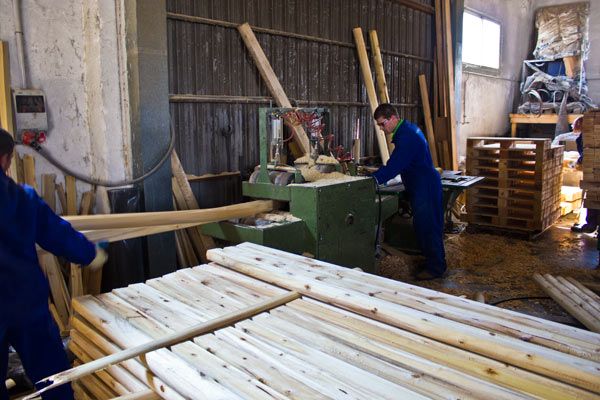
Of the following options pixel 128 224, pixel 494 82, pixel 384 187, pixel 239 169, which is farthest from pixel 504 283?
pixel 494 82

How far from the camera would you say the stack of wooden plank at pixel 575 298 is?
3.92m

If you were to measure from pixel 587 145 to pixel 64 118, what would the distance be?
16.7 ft

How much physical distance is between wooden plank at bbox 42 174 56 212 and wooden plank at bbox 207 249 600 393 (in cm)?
197

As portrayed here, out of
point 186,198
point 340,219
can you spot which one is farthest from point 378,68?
point 186,198

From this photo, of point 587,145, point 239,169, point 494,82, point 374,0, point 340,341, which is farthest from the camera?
point 494,82

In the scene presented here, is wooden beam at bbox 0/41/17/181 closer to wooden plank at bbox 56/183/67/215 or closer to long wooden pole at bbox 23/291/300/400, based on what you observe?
wooden plank at bbox 56/183/67/215

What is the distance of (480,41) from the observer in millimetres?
10477

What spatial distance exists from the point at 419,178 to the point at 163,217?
8.59ft

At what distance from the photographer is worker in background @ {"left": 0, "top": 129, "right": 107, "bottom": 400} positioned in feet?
7.31

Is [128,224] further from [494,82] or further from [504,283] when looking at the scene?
[494,82]

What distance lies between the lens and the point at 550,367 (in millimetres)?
1625

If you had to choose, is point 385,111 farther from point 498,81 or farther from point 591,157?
point 498,81

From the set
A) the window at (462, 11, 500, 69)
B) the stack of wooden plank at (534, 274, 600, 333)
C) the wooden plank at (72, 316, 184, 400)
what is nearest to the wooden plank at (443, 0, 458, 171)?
the window at (462, 11, 500, 69)

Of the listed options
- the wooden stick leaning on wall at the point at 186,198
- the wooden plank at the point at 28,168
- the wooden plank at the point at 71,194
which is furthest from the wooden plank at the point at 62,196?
the wooden stick leaning on wall at the point at 186,198
